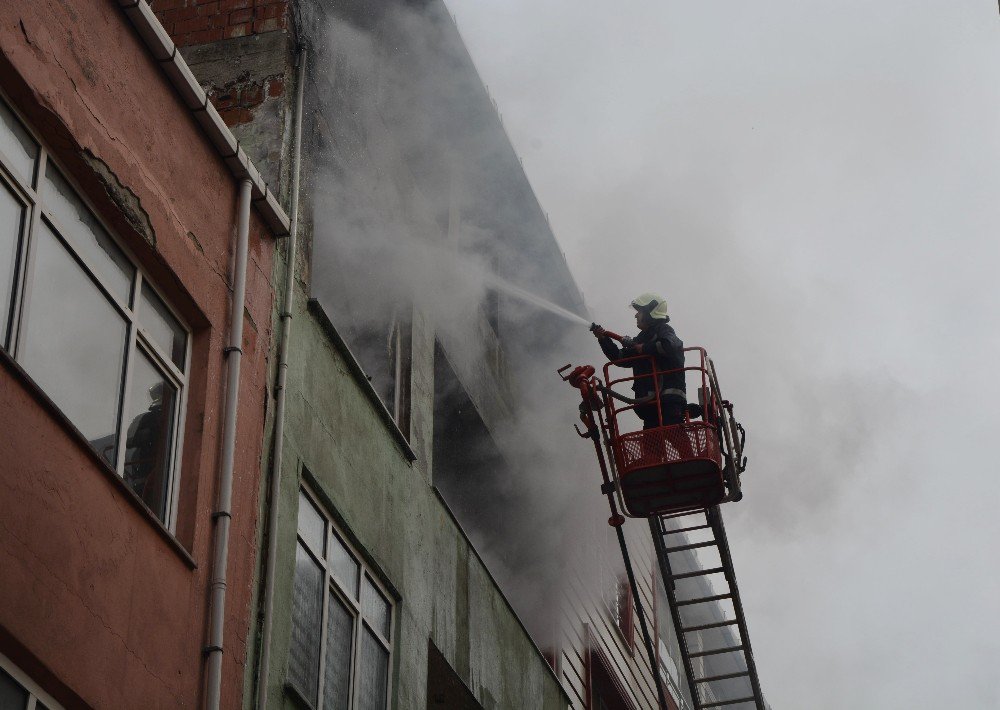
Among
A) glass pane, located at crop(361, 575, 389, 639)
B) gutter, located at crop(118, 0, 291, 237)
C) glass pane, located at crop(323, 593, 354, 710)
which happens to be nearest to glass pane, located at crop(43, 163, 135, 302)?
gutter, located at crop(118, 0, 291, 237)

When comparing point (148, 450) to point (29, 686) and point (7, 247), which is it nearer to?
point (7, 247)

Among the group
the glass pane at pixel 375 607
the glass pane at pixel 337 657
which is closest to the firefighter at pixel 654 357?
the glass pane at pixel 375 607

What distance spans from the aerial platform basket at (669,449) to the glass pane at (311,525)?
246 cm

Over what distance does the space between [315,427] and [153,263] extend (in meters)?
1.97

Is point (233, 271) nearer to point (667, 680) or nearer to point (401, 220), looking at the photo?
point (401, 220)

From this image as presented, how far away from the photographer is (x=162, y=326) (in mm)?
7898

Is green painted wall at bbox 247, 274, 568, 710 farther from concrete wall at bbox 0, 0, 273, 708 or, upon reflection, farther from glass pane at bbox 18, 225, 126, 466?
glass pane at bbox 18, 225, 126, 466

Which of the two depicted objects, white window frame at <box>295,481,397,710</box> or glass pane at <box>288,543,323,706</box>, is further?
white window frame at <box>295,481,397,710</box>

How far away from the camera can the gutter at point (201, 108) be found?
802 centimetres

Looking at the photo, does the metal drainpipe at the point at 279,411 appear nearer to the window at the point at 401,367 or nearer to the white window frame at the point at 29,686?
the white window frame at the point at 29,686

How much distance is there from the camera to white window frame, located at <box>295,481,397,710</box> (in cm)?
886

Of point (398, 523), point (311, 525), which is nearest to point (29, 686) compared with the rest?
point (311, 525)

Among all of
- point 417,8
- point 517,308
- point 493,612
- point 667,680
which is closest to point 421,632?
point 493,612

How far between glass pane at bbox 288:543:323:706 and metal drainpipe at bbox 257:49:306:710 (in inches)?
18.1
